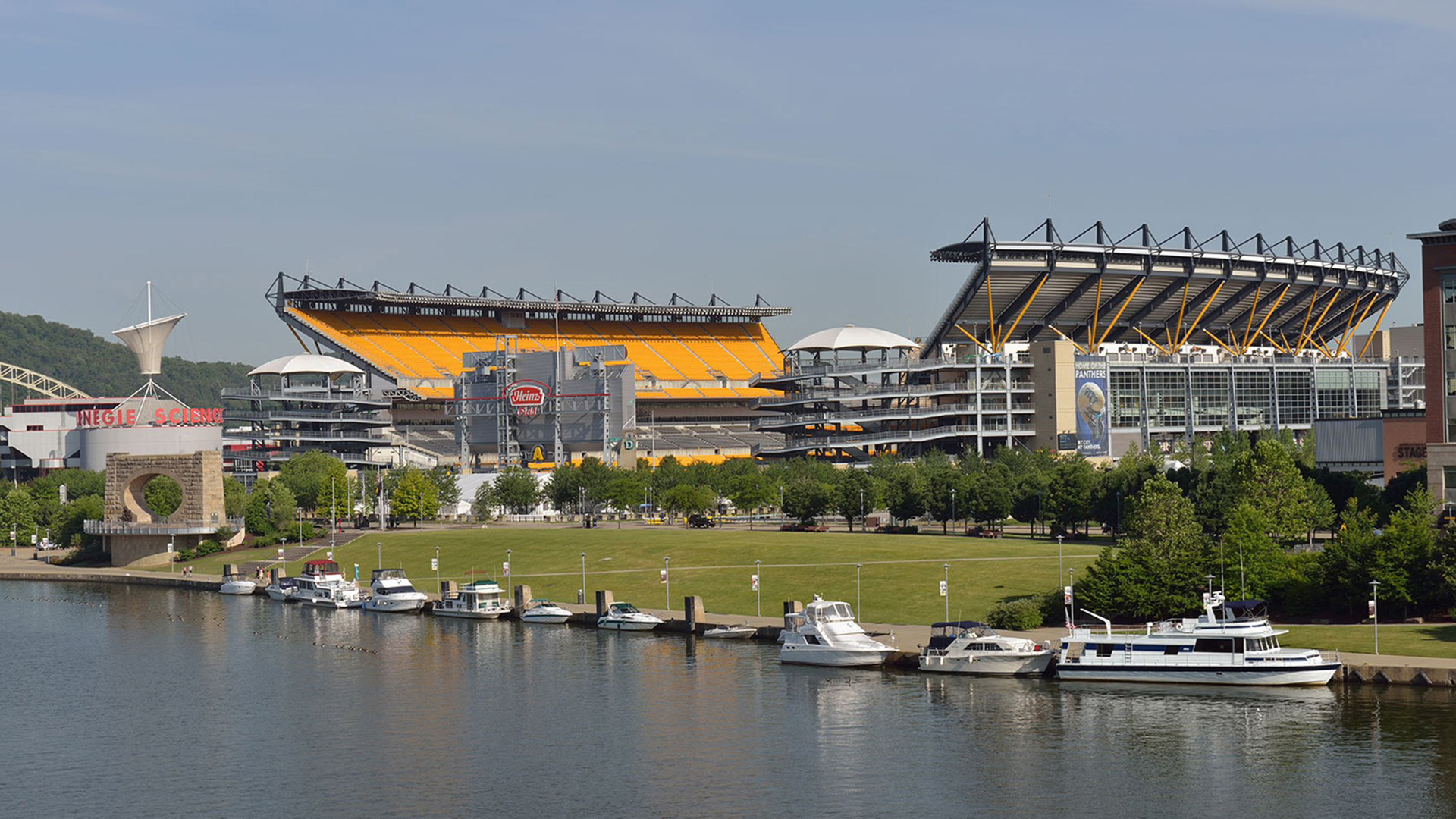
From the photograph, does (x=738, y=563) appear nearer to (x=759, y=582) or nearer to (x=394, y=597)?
(x=759, y=582)

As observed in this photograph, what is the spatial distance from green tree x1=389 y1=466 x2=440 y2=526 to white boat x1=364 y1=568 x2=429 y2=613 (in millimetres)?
50633

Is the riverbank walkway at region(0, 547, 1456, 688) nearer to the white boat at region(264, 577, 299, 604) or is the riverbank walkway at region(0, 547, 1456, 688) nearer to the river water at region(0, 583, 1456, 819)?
the river water at region(0, 583, 1456, 819)

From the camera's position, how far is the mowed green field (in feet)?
335

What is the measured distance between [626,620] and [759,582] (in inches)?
468

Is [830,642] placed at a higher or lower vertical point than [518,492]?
lower

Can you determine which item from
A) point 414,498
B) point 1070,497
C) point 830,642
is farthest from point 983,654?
point 414,498

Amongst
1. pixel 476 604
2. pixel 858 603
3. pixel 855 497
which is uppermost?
pixel 855 497

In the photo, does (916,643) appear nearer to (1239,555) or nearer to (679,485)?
(1239,555)

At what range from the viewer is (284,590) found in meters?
135

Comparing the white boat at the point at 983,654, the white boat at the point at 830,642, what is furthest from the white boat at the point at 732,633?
the white boat at the point at 983,654

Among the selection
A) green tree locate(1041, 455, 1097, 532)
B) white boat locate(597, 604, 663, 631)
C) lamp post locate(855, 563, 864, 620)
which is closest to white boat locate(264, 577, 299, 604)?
white boat locate(597, 604, 663, 631)

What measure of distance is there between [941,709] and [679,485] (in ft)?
322

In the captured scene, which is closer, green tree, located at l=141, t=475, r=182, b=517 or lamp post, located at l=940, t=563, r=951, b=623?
lamp post, located at l=940, t=563, r=951, b=623

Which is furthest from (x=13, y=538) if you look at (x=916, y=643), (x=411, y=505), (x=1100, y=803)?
(x=1100, y=803)
